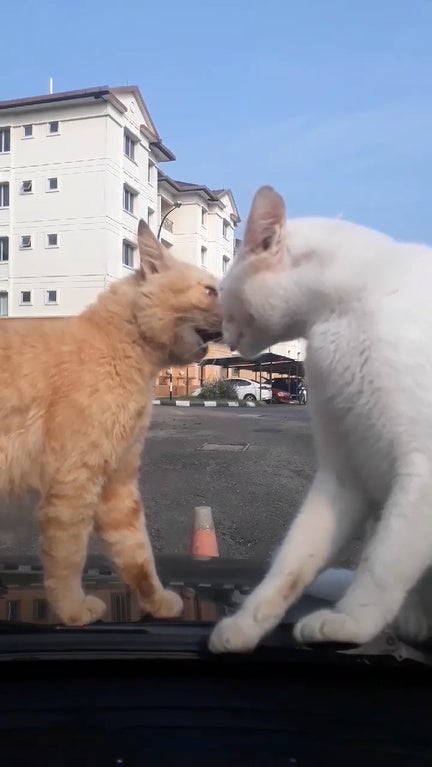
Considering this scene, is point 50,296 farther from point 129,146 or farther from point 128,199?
point 129,146

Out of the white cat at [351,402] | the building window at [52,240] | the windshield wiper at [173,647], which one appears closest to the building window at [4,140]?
the building window at [52,240]

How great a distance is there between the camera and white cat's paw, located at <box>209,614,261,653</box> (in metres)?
1.79

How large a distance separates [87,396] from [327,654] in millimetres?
1156

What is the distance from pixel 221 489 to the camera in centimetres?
944

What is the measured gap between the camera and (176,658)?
5.90 ft

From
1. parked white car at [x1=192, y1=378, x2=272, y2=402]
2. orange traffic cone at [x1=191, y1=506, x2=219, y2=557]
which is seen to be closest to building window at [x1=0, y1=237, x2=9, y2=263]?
parked white car at [x1=192, y1=378, x2=272, y2=402]

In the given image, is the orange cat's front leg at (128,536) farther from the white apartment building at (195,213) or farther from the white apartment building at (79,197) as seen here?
the white apartment building at (195,213)

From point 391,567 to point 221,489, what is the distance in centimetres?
770

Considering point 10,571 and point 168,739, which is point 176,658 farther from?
point 10,571

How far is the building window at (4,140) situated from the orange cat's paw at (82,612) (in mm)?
43385

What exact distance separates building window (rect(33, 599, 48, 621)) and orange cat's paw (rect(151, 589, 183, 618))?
31 cm

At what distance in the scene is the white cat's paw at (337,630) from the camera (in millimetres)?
1783

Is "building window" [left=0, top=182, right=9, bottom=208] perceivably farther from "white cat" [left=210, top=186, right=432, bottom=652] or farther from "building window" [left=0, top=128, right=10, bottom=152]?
"white cat" [left=210, top=186, right=432, bottom=652]

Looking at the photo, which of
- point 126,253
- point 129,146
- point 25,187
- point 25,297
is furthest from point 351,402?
point 25,187
